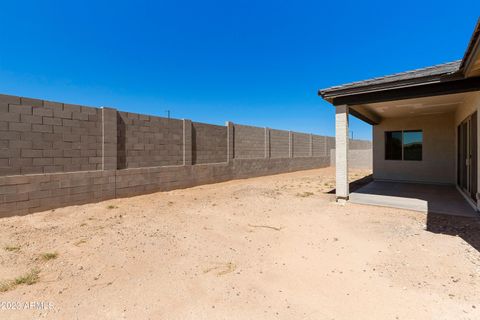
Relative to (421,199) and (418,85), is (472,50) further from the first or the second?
(421,199)

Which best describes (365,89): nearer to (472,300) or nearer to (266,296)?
(472,300)

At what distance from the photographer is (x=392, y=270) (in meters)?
2.94

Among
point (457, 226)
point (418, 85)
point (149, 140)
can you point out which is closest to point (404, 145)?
point (418, 85)

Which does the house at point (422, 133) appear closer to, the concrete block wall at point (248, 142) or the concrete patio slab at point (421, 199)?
the concrete patio slab at point (421, 199)

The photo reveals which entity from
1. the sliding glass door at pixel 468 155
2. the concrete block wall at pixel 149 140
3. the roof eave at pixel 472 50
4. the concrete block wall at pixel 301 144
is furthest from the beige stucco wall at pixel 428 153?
the concrete block wall at pixel 149 140

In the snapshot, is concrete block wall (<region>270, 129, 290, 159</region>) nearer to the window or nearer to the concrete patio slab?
the window

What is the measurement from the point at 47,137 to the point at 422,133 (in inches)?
514

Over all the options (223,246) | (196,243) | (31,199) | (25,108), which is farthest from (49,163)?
(223,246)

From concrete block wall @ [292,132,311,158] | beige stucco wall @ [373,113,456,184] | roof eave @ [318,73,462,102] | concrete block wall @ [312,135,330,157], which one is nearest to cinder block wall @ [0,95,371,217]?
roof eave @ [318,73,462,102]

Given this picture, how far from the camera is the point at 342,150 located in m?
6.72

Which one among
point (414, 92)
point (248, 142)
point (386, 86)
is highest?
point (386, 86)

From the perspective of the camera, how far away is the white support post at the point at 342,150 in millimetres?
6668

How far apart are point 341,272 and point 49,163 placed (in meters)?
6.77

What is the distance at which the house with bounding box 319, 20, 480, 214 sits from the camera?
5.36 metres
